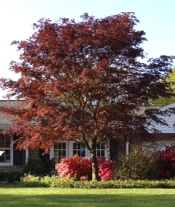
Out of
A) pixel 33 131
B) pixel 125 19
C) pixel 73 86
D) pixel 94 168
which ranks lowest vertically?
pixel 94 168

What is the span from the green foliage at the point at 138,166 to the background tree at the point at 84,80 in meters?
1.51

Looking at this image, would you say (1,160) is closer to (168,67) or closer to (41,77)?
(41,77)

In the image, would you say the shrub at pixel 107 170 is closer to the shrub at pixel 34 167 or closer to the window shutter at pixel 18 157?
the shrub at pixel 34 167

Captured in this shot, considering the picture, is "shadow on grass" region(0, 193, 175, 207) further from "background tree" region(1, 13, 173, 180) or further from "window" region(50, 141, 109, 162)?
"window" region(50, 141, 109, 162)

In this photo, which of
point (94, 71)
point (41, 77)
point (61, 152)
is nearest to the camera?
point (94, 71)

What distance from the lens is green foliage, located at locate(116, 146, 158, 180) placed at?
2188cm

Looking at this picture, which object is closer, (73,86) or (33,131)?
(73,86)

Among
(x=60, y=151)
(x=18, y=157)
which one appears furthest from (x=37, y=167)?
(x=60, y=151)

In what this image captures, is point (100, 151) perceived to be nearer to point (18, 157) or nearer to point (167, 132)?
point (18, 157)

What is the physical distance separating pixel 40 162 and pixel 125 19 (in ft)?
33.0

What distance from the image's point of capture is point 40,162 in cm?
2747

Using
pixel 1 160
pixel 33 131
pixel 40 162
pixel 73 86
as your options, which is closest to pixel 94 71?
pixel 73 86

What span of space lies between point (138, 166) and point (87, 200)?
8304mm

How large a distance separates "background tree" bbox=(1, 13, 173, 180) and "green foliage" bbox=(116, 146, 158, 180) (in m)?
1.51
